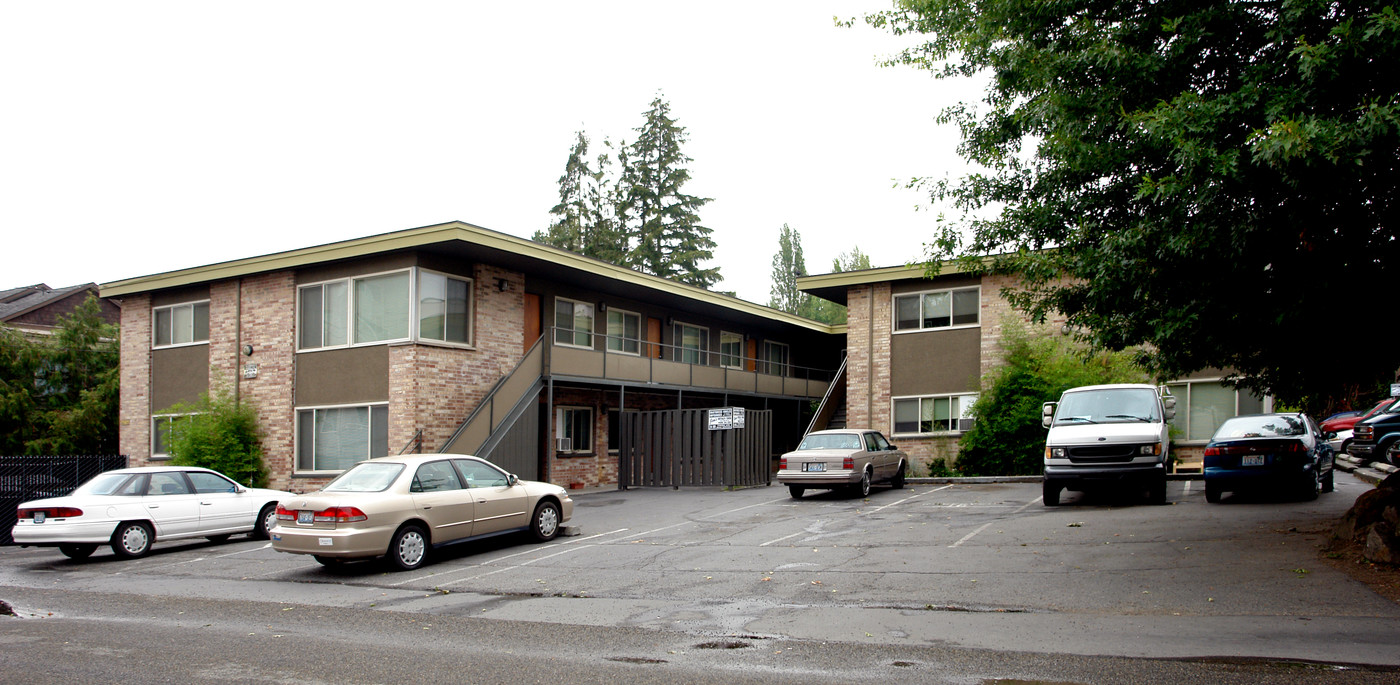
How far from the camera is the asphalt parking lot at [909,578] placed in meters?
7.82

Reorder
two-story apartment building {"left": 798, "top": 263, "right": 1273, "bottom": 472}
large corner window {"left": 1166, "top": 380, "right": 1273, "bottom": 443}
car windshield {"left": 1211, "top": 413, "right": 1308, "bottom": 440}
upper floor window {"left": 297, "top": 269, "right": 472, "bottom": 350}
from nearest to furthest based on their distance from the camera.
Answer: car windshield {"left": 1211, "top": 413, "right": 1308, "bottom": 440} < upper floor window {"left": 297, "top": 269, "right": 472, "bottom": 350} < large corner window {"left": 1166, "top": 380, "right": 1273, "bottom": 443} < two-story apartment building {"left": 798, "top": 263, "right": 1273, "bottom": 472}

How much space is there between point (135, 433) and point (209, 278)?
550cm

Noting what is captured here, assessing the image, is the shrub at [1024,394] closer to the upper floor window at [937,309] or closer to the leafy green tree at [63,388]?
the upper floor window at [937,309]

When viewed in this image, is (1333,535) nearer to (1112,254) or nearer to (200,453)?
(1112,254)

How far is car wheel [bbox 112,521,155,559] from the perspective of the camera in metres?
14.9

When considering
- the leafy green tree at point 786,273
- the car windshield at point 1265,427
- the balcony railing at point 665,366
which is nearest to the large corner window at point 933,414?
the balcony railing at point 665,366

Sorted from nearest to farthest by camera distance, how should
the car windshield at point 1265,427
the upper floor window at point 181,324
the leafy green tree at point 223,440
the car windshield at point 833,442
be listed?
the car windshield at point 1265,427, the car windshield at point 833,442, the leafy green tree at point 223,440, the upper floor window at point 181,324

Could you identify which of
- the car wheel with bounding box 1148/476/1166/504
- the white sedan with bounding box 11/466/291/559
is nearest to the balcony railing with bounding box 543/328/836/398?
the white sedan with bounding box 11/466/291/559

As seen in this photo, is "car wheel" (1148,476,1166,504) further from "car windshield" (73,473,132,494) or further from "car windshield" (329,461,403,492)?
"car windshield" (73,473,132,494)

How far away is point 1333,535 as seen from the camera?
10750 millimetres

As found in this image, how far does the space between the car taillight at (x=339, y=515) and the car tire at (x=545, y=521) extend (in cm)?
304

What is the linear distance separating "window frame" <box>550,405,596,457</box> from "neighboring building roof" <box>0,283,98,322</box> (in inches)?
1070

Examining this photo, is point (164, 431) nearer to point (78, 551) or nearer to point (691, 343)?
point (78, 551)

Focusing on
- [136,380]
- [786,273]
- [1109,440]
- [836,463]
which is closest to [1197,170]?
[1109,440]
